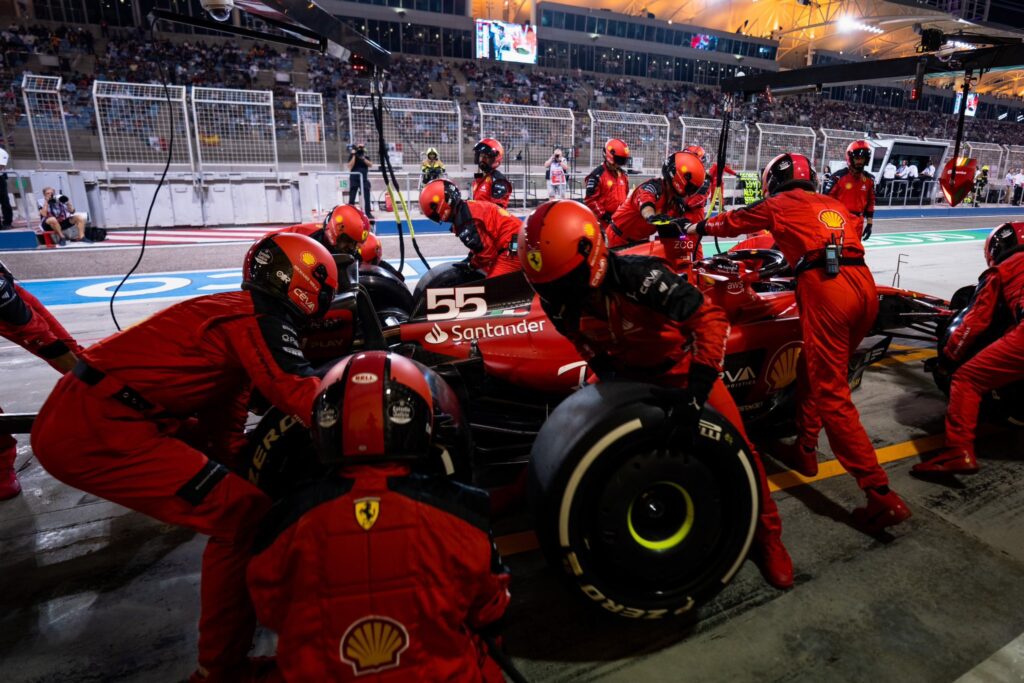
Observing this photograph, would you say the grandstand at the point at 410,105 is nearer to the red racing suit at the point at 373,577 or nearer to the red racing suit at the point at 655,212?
the red racing suit at the point at 373,577

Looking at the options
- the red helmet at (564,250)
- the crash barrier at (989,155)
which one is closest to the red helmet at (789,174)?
the red helmet at (564,250)

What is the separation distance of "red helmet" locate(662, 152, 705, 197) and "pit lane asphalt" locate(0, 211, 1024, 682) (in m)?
3.09

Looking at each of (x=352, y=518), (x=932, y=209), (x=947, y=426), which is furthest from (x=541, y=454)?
(x=932, y=209)

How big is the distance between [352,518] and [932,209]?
1121 inches

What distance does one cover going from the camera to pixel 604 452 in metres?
2.29

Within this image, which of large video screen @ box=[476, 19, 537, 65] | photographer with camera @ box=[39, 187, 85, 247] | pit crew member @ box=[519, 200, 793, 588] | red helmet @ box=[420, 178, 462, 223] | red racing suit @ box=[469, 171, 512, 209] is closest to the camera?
pit crew member @ box=[519, 200, 793, 588]

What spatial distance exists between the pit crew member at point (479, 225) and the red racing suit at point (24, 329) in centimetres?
306

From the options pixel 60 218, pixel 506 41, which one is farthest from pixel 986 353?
pixel 506 41

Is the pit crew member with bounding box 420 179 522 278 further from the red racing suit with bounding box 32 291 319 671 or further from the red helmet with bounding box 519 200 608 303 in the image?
the red racing suit with bounding box 32 291 319 671

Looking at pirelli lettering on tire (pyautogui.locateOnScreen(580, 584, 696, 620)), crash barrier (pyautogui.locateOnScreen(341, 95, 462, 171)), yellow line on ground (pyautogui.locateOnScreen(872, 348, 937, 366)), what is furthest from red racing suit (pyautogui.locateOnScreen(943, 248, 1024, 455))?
crash barrier (pyautogui.locateOnScreen(341, 95, 462, 171))

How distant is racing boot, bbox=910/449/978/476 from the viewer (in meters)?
3.66

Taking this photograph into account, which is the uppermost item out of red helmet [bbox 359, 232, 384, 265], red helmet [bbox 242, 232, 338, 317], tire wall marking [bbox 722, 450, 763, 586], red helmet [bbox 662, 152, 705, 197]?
red helmet [bbox 662, 152, 705, 197]

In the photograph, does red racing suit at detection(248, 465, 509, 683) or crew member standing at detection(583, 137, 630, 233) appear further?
crew member standing at detection(583, 137, 630, 233)

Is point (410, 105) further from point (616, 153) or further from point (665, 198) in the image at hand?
point (665, 198)
